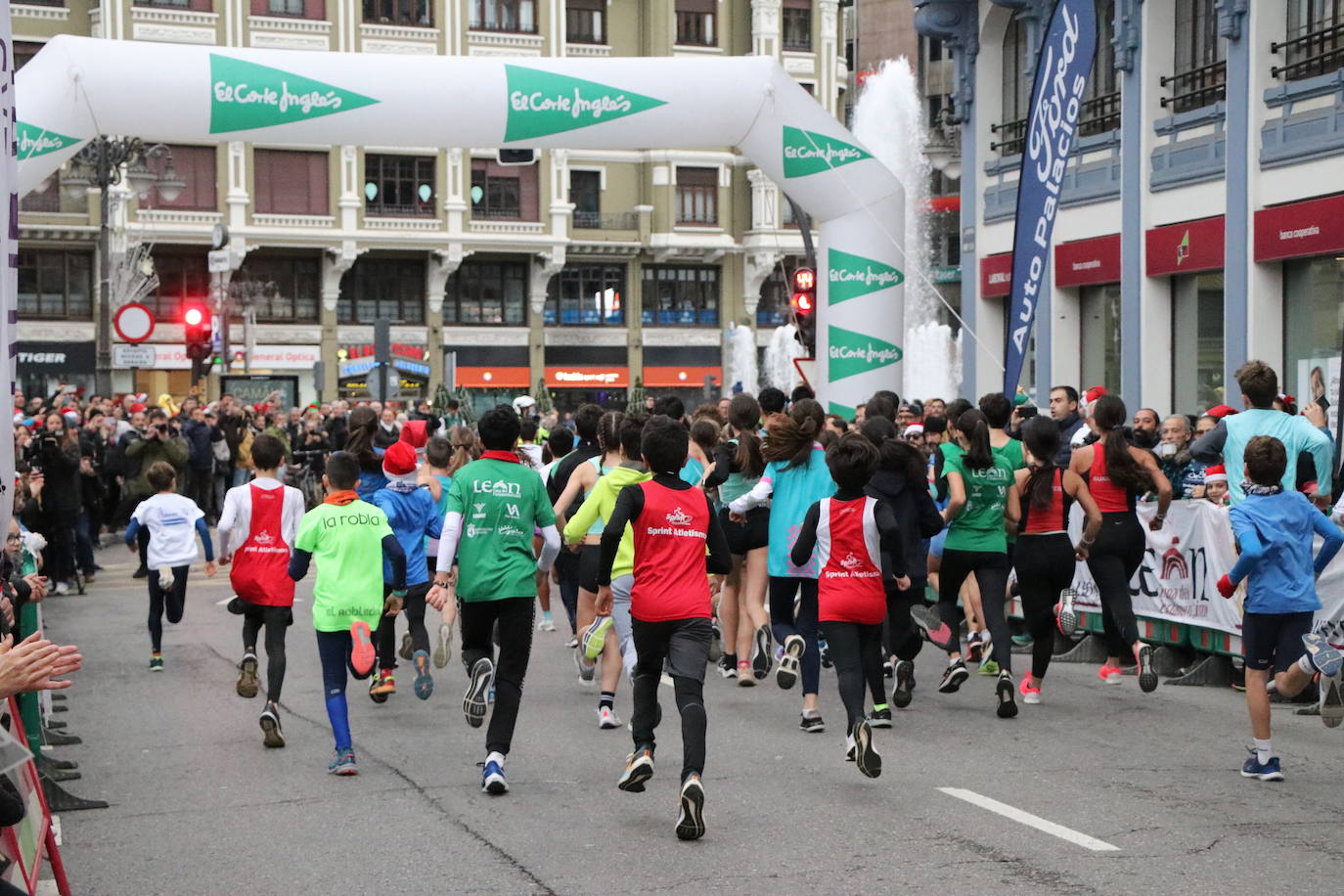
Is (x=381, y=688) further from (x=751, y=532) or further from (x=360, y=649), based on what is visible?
(x=751, y=532)

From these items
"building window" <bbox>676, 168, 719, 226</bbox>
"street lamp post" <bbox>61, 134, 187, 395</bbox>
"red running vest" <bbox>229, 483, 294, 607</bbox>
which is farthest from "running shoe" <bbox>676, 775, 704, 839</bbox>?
"building window" <bbox>676, 168, 719, 226</bbox>

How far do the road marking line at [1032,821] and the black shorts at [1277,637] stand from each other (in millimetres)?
1442

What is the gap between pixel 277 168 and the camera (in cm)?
5069

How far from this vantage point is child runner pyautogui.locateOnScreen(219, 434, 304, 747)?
9.76 meters

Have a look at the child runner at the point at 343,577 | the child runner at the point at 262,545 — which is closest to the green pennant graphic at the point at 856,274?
the child runner at the point at 262,545

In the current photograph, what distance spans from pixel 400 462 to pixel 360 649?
7.97ft

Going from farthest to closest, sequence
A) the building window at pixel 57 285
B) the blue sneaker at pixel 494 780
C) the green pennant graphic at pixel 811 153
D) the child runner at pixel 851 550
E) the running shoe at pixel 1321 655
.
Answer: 1. the building window at pixel 57 285
2. the green pennant graphic at pixel 811 153
3. the child runner at pixel 851 550
4. the blue sneaker at pixel 494 780
5. the running shoe at pixel 1321 655

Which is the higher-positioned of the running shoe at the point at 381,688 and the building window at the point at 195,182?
the building window at the point at 195,182

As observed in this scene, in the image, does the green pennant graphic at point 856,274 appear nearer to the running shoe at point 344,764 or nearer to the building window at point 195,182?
the running shoe at point 344,764

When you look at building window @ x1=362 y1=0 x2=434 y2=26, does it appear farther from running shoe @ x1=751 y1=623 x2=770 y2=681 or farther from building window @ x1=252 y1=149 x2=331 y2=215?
running shoe @ x1=751 y1=623 x2=770 y2=681

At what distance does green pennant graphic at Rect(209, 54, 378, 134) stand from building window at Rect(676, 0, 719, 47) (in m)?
42.2

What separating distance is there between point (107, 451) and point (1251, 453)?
17.1 metres

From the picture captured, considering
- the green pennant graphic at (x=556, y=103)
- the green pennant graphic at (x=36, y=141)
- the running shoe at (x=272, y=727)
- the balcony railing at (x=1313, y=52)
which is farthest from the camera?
the balcony railing at (x=1313, y=52)

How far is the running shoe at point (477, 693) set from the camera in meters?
8.08
